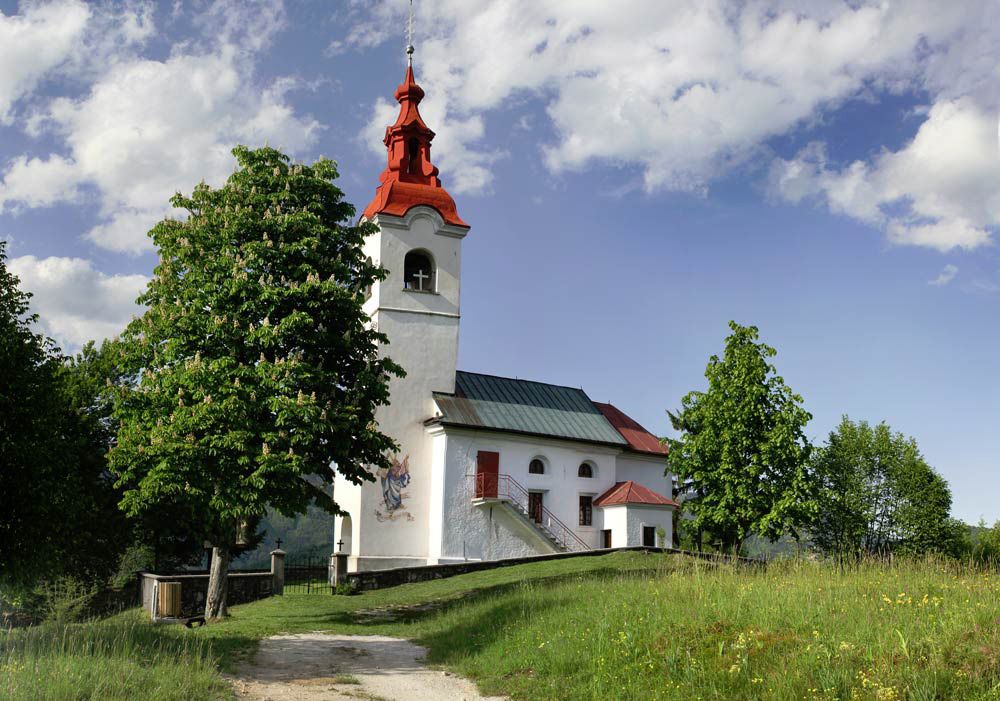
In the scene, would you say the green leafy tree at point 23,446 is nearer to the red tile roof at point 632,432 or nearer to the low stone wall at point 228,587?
the low stone wall at point 228,587

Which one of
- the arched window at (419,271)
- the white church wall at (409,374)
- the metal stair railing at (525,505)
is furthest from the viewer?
the arched window at (419,271)

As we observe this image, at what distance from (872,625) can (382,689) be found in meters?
5.81

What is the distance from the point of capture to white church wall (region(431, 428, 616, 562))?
31547 mm

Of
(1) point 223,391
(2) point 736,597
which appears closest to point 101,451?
(1) point 223,391

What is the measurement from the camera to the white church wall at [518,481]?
104ft

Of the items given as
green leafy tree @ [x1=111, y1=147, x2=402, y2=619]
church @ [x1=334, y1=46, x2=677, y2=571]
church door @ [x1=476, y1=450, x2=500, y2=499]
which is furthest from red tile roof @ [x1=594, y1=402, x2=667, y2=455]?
green leafy tree @ [x1=111, y1=147, x2=402, y2=619]

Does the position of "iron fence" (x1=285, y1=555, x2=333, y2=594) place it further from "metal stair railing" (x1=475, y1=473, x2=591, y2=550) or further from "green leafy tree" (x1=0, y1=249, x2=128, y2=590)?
"green leafy tree" (x1=0, y1=249, x2=128, y2=590)

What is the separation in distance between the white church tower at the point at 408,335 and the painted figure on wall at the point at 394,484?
0.13 feet

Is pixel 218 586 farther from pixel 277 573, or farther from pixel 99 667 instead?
pixel 99 667

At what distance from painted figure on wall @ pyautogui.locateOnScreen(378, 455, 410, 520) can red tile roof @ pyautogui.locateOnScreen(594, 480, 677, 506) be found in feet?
28.3

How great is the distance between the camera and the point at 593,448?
3606 cm

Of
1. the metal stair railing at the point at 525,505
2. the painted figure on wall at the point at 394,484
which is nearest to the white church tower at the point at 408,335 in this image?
the painted figure on wall at the point at 394,484

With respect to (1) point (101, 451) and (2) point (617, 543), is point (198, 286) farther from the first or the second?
(2) point (617, 543)

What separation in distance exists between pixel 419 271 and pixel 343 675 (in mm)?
24217
